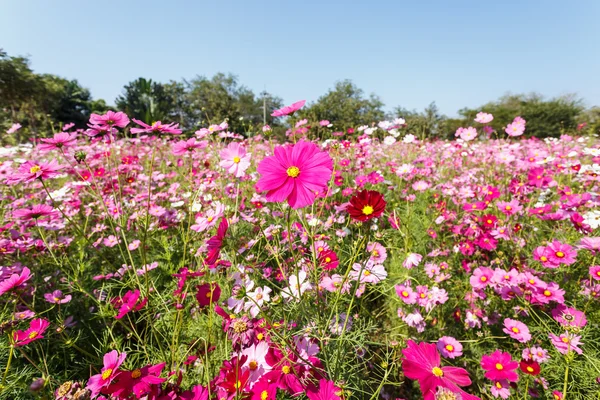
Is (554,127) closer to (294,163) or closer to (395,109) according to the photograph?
(395,109)

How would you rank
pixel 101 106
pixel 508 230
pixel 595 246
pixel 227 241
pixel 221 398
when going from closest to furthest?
pixel 221 398
pixel 227 241
pixel 595 246
pixel 508 230
pixel 101 106

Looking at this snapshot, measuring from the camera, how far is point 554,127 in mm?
12656

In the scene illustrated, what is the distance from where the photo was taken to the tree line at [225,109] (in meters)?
6.66

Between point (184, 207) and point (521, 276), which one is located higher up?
point (521, 276)

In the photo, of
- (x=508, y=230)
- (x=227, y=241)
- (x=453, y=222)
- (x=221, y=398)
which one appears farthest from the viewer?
(x=453, y=222)

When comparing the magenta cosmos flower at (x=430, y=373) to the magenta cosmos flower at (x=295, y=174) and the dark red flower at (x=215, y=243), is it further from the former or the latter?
the dark red flower at (x=215, y=243)

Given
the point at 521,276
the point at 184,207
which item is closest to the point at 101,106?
the point at 184,207

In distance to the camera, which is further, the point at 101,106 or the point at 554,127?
the point at 101,106

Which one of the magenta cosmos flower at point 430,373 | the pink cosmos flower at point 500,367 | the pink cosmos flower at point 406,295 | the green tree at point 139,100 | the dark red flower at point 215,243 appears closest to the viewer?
the magenta cosmos flower at point 430,373

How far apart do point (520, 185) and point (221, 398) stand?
6.83 ft

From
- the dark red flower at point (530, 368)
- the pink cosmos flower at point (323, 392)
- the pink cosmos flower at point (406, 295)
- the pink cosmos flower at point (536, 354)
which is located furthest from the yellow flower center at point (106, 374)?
the pink cosmos flower at point (536, 354)

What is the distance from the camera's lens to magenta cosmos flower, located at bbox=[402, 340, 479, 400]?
54cm

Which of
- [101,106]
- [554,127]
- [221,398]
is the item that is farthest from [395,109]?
[101,106]

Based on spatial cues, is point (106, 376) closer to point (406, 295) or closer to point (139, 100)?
point (406, 295)
